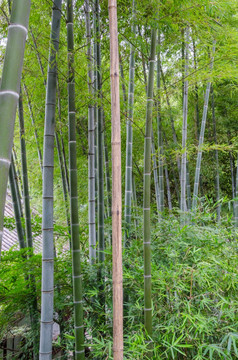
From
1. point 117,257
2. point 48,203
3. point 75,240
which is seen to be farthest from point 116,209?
point 48,203

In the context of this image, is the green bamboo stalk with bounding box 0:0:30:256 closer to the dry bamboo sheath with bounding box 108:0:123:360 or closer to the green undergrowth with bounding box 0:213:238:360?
the dry bamboo sheath with bounding box 108:0:123:360

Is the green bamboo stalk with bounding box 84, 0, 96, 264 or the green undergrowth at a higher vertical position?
the green bamboo stalk with bounding box 84, 0, 96, 264

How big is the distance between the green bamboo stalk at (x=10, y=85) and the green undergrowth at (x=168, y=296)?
1.42 m

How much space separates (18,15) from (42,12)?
2345mm

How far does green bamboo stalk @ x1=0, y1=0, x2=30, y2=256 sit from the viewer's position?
2.97ft

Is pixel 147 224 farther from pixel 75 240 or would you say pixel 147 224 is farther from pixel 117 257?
pixel 117 257

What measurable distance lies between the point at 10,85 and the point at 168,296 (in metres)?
1.76

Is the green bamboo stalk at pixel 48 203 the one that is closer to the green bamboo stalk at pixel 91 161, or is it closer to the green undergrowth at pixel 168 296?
the green undergrowth at pixel 168 296

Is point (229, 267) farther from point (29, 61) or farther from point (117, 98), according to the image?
point (29, 61)

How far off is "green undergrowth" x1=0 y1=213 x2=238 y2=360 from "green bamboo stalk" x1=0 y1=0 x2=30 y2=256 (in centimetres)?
142

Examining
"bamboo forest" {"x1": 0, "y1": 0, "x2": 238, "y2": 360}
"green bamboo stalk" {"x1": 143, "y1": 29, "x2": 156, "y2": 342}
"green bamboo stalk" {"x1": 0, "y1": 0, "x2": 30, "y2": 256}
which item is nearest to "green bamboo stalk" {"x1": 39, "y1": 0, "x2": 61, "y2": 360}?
"bamboo forest" {"x1": 0, "y1": 0, "x2": 238, "y2": 360}

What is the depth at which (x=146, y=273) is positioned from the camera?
1877 millimetres

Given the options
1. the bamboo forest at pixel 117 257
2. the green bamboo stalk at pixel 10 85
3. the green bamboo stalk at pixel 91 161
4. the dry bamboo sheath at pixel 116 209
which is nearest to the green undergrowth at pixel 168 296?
the bamboo forest at pixel 117 257

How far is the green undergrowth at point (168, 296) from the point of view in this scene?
1.93m
